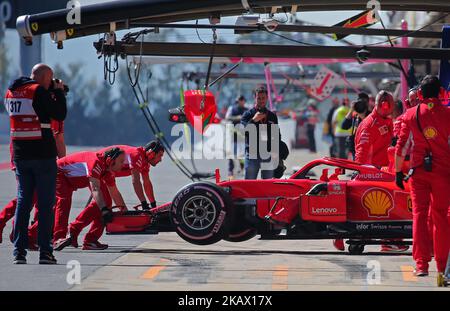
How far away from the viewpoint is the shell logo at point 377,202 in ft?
39.1

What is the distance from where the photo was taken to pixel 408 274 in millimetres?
10633

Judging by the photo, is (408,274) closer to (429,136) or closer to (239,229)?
(429,136)

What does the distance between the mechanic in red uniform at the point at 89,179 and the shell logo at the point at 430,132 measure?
3.59 meters

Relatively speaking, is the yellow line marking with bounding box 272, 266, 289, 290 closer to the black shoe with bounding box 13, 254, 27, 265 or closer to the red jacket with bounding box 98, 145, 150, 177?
the black shoe with bounding box 13, 254, 27, 265

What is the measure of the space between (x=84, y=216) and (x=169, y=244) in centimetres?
113

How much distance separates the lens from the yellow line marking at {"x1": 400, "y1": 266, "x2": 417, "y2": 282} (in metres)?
10.3

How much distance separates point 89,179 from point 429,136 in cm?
387

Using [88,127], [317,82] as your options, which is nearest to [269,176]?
[317,82]

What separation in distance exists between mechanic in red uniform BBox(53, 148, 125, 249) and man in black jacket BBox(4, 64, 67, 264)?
1.37 metres

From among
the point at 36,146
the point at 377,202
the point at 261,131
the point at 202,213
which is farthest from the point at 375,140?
the point at 36,146

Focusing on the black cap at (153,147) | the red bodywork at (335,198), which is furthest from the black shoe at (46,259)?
the black cap at (153,147)

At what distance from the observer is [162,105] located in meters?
43.1
